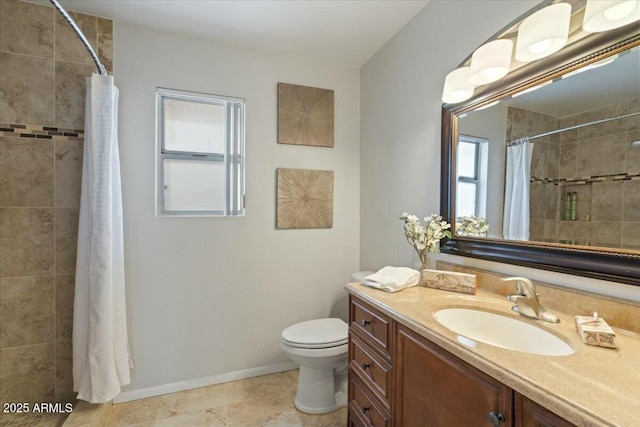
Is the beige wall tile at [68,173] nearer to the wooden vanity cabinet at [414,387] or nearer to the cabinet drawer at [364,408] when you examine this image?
the wooden vanity cabinet at [414,387]

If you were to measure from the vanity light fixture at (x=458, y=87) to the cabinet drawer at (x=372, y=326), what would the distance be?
1.14m

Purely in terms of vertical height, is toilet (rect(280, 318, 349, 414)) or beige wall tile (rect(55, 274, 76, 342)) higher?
beige wall tile (rect(55, 274, 76, 342))

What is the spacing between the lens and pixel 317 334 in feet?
6.06

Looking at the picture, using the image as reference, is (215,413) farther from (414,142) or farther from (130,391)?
(414,142)

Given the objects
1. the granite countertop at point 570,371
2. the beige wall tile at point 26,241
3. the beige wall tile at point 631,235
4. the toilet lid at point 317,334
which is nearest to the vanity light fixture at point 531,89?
the beige wall tile at point 631,235

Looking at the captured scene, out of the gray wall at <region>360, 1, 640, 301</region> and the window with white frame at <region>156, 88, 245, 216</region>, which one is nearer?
the gray wall at <region>360, 1, 640, 301</region>

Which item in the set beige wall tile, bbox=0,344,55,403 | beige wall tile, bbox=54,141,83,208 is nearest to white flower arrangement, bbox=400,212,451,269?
beige wall tile, bbox=54,141,83,208

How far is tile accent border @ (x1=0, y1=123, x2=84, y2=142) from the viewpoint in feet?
5.66

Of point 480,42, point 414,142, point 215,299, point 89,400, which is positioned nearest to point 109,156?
point 215,299

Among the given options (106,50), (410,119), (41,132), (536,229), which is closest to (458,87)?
(410,119)

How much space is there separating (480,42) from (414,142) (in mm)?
606

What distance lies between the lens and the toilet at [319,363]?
174 cm

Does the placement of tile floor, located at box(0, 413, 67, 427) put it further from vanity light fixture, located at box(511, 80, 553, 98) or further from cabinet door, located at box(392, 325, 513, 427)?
vanity light fixture, located at box(511, 80, 553, 98)

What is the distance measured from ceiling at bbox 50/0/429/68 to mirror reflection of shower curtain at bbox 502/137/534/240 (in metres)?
1.11
